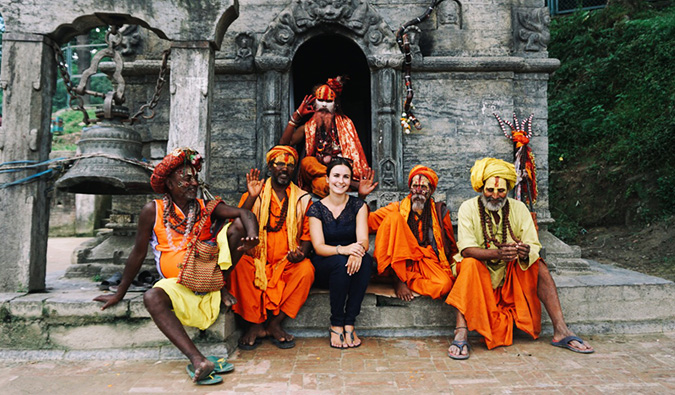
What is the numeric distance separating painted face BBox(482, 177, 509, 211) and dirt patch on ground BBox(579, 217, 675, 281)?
4.10 m

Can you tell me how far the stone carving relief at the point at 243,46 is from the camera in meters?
5.96

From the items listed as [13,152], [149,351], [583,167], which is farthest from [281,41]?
[583,167]

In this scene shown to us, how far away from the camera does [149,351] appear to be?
3.56 m

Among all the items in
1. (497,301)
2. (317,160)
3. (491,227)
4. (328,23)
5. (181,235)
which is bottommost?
(497,301)

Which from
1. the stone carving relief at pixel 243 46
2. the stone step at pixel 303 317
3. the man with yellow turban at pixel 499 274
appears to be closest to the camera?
the stone step at pixel 303 317

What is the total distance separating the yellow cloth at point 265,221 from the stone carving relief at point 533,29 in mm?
3965

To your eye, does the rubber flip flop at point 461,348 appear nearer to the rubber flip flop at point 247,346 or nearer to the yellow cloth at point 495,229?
the yellow cloth at point 495,229

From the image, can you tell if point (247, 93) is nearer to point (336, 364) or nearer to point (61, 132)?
point (336, 364)

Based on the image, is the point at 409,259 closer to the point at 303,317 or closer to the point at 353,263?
the point at 353,263

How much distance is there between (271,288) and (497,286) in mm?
1947

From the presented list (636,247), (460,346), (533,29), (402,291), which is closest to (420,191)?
(402,291)

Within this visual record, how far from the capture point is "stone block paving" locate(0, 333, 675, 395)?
296 centimetres

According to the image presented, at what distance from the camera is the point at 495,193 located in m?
3.90

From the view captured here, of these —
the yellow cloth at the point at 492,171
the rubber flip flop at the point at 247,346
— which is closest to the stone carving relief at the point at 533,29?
the yellow cloth at the point at 492,171
